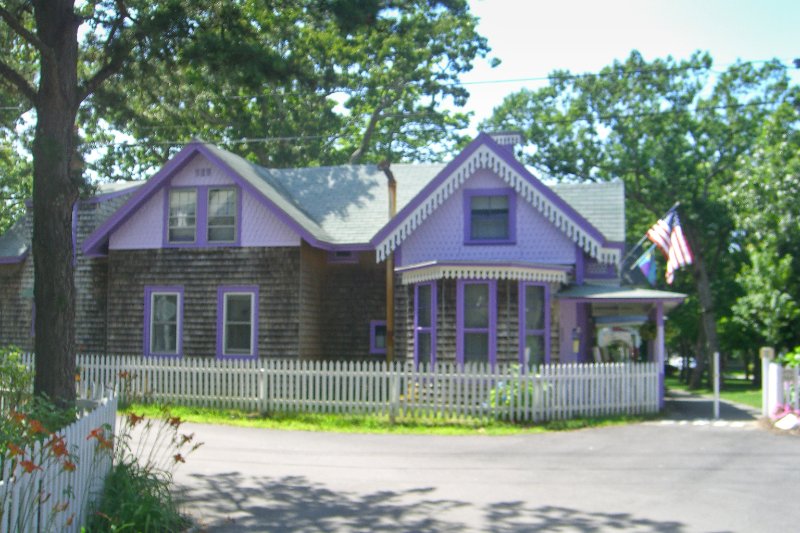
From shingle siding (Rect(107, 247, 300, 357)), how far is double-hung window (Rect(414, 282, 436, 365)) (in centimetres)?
313

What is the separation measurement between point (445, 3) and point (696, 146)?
27.5 m

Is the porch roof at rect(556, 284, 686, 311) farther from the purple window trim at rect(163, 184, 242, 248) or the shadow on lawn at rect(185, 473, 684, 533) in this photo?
the shadow on lawn at rect(185, 473, 684, 533)

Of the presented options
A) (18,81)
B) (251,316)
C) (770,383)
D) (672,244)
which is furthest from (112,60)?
(672,244)

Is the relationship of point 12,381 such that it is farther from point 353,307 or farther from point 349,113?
point 349,113

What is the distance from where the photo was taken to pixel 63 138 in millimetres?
10500

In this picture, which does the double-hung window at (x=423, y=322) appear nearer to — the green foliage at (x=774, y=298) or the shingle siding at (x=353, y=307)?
the shingle siding at (x=353, y=307)

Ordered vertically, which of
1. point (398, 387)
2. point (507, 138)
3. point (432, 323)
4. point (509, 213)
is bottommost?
point (398, 387)

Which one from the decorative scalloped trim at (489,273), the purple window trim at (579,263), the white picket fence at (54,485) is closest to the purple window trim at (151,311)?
the decorative scalloped trim at (489,273)

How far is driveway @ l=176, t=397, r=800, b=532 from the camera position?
367 inches

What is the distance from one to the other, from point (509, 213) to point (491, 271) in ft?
8.69

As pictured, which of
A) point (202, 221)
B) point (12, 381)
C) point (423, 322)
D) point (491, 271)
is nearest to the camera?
point (12, 381)

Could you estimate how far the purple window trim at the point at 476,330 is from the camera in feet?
63.4

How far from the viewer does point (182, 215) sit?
22688mm

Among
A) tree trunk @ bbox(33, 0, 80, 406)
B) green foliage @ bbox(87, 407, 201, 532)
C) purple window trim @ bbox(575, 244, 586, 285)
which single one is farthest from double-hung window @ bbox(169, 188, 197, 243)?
green foliage @ bbox(87, 407, 201, 532)
